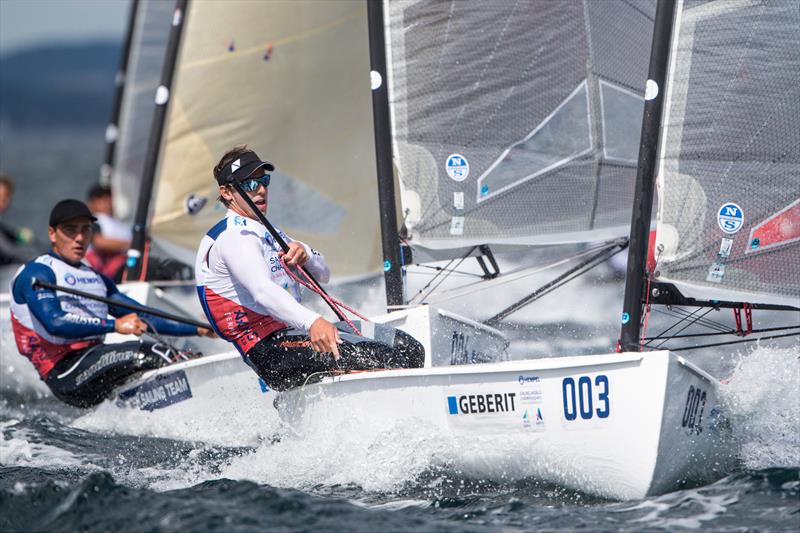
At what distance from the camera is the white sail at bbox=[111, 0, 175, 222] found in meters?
10.6

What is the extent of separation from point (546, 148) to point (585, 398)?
206cm

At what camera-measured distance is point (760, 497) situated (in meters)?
3.66

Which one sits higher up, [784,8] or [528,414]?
[784,8]

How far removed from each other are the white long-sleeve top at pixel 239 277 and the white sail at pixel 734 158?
150 cm

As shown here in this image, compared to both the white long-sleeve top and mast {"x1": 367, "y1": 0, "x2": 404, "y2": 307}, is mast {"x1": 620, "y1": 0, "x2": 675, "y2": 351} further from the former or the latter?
mast {"x1": 367, "y1": 0, "x2": 404, "y2": 307}

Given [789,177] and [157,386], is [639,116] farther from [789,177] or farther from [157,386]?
[157,386]

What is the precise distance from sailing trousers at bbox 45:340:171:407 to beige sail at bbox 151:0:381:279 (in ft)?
4.36

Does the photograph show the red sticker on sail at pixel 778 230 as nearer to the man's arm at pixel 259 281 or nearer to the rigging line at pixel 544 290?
the rigging line at pixel 544 290

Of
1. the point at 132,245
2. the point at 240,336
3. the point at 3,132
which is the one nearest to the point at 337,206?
the point at 132,245

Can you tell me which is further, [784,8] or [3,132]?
[3,132]

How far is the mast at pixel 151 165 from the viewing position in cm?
755

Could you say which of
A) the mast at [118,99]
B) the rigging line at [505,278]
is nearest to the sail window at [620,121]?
the rigging line at [505,278]

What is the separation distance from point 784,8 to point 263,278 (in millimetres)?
2264

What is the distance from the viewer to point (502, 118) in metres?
5.55
